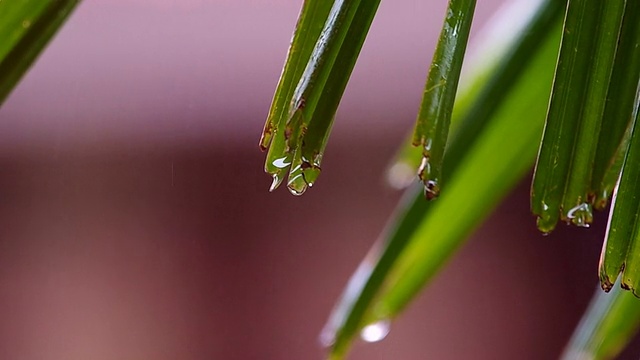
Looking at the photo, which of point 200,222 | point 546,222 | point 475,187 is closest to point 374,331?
point 475,187

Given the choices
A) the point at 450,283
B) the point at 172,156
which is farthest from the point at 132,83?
the point at 450,283

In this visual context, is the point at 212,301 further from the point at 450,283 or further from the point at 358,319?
the point at 358,319

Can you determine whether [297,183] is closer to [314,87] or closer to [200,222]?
[314,87]

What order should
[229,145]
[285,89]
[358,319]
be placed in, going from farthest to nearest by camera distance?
1. [229,145]
2. [358,319]
3. [285,89]

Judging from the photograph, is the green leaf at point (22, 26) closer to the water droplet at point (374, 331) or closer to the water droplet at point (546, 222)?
the water droplet at point (546, 222)

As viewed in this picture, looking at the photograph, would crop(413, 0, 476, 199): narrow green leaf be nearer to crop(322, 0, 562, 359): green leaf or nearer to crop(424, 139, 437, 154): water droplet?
crop(424, 139, 437, 154): water droplet

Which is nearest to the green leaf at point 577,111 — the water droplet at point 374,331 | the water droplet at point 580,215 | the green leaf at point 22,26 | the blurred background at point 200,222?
the water droplet at point 580,215
